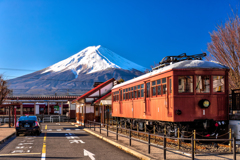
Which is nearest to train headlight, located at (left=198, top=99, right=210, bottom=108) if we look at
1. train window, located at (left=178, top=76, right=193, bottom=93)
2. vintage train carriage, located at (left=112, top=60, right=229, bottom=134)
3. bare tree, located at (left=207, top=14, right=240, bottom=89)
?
vintage train carriage, located at (left=112, top=60, right=229, bottom=134)

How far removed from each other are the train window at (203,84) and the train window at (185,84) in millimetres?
323

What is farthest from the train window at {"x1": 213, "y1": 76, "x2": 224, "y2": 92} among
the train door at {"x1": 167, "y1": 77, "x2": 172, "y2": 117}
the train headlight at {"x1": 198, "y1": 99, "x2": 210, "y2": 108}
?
the train door at {"x1": 167, "y1": 77, "x2": 172, "y2": 117}

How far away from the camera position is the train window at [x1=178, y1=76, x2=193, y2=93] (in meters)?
Result: 15.3

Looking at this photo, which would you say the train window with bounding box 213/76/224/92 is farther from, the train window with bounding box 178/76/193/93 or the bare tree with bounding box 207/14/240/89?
the bare tree with bounding box 207/14/240/89

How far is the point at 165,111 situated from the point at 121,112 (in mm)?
9940

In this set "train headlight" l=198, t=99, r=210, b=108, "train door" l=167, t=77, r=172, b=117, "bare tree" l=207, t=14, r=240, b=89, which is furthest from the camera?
"bare tree" l=207, t=14, r=240, b=89

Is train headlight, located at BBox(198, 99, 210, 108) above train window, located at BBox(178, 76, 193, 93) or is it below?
below

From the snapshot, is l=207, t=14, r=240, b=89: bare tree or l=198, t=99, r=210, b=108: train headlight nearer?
l=198, t=99, r=210, b=108: train headlight

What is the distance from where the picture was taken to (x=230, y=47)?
77.9ft

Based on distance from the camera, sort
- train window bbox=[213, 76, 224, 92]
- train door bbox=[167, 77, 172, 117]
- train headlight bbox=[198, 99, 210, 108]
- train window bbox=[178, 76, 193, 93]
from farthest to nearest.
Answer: train window bbox=[213, 76, 224, 92] → train door bbox=[167, 77, 172, 117] → train window bbox=[178, 76, 193, 93] → train headlight bbox=[198, 99, 210, 108]

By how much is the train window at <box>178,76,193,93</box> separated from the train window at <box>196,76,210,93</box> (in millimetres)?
323

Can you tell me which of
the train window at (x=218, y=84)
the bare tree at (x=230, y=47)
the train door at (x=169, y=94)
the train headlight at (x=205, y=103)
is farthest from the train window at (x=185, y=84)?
the bare tree at (x=230, y=47)

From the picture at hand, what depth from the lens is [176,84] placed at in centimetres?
1512

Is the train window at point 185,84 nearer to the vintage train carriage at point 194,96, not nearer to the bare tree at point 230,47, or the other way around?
the vintage train carriage at point 194,96
